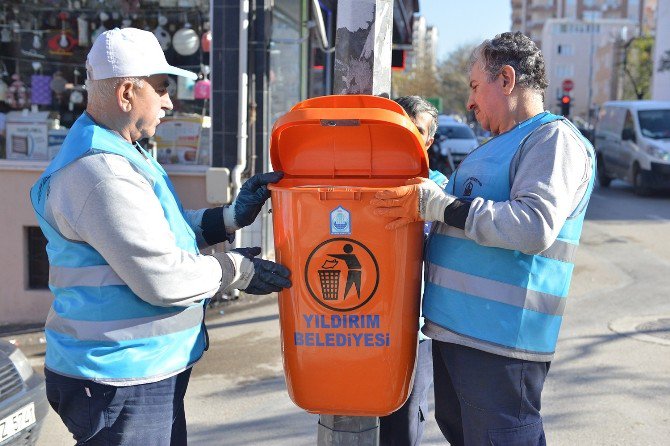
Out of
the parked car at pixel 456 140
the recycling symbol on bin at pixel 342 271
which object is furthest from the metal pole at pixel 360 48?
the parked car at pixel 456 140

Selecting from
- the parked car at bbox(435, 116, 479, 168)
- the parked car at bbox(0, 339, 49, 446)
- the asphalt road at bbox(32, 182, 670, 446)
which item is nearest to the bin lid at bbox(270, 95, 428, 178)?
the parked car at bbox(0, 339, 49, 446)

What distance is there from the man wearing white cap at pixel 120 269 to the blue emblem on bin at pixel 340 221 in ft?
0.71

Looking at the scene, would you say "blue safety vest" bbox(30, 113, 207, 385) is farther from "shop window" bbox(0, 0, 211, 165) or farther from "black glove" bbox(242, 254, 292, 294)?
"shop window" bbox(0, 0, 211, 165)

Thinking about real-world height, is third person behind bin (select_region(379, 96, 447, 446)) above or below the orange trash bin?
below

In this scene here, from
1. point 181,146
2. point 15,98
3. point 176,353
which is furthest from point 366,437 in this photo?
point 15,98

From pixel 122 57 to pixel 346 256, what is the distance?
2.91 feet

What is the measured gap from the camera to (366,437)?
265cm

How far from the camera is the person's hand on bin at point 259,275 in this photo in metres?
2.44

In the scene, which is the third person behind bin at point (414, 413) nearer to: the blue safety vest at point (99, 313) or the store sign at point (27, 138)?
the blue safety vest at point (99, 313)

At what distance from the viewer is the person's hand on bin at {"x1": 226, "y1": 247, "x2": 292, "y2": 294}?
96.1 inches

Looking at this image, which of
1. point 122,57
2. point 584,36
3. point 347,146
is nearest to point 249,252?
point 347,146

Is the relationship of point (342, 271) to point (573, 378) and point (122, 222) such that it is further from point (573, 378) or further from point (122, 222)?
point (573, 378)

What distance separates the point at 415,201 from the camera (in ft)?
7.68

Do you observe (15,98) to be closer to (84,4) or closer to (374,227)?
(84,4)
